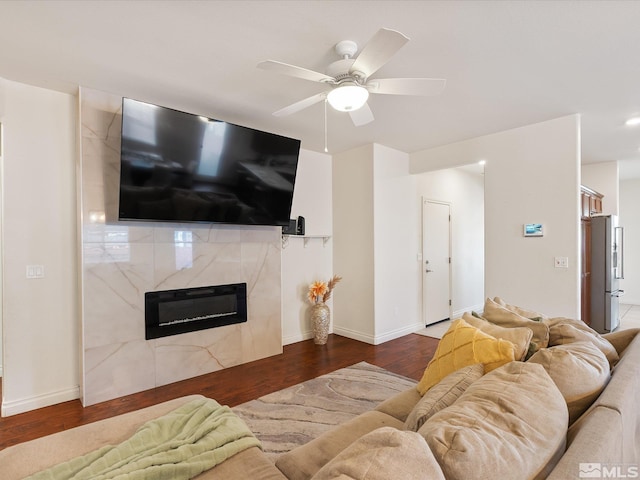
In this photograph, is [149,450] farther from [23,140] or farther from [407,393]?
[23,140]

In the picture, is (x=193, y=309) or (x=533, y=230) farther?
(x=533, y=230)

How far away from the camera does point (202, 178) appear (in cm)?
305

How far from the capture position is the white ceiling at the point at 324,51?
183 cm

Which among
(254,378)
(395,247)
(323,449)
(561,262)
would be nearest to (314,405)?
(254,378)

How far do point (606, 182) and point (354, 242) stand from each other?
4.24 meters

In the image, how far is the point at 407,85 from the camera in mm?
2084

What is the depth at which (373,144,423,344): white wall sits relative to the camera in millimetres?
4328

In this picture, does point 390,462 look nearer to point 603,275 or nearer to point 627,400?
point 627,400

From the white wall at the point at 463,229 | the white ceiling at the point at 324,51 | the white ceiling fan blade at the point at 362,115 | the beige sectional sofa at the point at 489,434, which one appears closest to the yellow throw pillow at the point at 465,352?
the beige sectional sofa at the point at 489,434

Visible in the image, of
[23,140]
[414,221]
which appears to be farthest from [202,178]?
[414,221]

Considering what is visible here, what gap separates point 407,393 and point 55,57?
322 cm

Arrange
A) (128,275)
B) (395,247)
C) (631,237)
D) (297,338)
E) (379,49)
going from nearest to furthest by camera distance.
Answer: (379,49), (128,275), (297,338), (395,247), (631,237)

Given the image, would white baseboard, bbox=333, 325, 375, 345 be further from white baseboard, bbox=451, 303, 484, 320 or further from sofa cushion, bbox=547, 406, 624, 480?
sofa cushion, bbox=547, 406, 624, 480

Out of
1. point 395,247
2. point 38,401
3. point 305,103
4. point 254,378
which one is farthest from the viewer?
point 395,247
